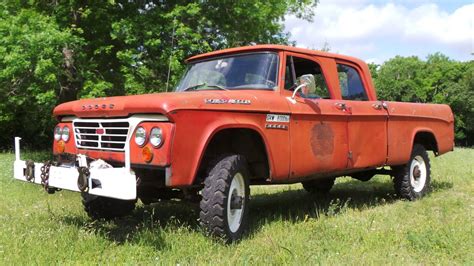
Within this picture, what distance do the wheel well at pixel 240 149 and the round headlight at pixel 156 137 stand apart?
2.39 ft

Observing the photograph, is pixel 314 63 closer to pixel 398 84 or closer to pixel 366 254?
pixel 366 254

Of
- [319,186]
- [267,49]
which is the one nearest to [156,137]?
[267,49]

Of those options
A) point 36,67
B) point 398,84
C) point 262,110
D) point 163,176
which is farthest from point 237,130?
point 398,84

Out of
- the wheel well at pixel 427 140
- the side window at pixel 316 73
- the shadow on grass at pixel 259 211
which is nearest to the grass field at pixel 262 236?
the shadow on grass at pixel 259 211

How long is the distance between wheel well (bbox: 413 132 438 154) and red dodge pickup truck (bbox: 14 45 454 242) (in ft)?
2.04

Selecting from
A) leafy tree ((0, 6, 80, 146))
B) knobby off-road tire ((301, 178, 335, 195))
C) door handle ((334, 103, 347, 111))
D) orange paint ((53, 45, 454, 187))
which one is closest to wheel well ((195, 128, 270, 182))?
orange paint ((53, 45, 454, 187))

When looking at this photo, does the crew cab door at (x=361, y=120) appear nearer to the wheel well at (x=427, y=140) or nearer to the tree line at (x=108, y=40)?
the wheel well at (x=427, y=140)

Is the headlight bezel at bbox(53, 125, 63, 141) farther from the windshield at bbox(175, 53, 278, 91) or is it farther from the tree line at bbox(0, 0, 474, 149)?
the tree line at bbox(0, 0, 474, 149)

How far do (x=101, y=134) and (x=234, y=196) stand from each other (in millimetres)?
1375

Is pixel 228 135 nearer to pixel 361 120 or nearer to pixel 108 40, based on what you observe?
pixel 361 120

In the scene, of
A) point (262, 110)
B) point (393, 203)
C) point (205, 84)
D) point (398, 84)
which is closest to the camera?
point (262, 110)

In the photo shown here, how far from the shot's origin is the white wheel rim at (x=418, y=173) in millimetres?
7752

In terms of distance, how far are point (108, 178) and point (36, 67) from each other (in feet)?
28.4

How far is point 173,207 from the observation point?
679cm
